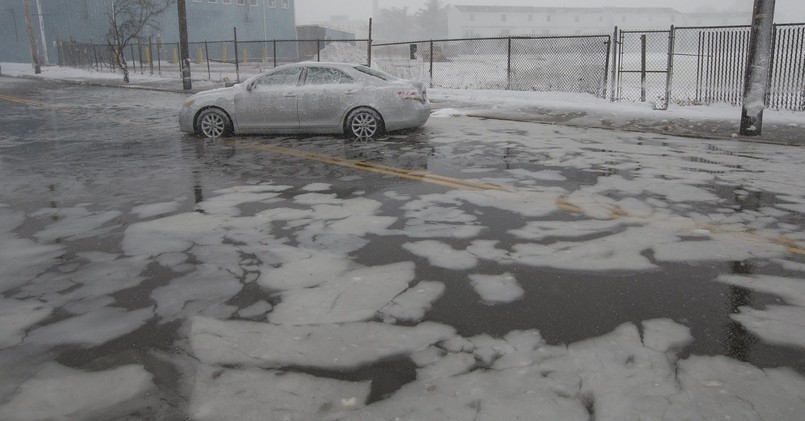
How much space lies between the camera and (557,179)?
7.56 m

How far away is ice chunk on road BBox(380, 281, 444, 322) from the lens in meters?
3.79

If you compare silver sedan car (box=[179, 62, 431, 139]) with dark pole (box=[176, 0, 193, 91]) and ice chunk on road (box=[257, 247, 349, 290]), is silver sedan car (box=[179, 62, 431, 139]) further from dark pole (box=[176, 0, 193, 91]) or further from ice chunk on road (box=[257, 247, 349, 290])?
dark pole (box=[176, 0, 193, 91])

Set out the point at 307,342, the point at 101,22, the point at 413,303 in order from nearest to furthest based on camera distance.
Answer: the point at 307,342 < the point at 413,303 < the point at 101,22

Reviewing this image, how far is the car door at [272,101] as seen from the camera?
11.3m

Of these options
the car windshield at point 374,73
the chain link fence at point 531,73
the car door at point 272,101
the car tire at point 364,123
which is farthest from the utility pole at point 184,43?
the car tire at point 364,123

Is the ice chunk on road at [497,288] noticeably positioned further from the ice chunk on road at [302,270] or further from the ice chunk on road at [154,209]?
the ice chunk on road at [154,209]

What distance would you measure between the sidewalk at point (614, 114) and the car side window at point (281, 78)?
17.0ft

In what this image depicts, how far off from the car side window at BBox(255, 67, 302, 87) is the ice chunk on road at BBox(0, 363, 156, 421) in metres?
8.69

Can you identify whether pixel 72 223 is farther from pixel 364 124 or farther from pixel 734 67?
pixel 734 67

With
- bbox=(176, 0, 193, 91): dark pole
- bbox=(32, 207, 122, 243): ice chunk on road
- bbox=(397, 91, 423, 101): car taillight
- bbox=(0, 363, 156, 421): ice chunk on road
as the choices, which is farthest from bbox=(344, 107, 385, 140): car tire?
bbox=(176, 0, 193, 91): dark pole

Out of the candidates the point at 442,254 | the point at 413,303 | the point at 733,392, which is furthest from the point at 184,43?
the point at 733,392

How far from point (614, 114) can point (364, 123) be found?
6416 mm

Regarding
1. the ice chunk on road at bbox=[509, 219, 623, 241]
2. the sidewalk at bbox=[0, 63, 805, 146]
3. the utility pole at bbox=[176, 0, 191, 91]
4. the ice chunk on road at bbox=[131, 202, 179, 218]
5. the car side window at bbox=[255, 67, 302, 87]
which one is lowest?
the ice chunk on road at bbox=[509, 219, 623, 241]

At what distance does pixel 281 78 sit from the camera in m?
11.4
